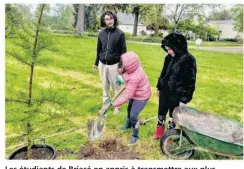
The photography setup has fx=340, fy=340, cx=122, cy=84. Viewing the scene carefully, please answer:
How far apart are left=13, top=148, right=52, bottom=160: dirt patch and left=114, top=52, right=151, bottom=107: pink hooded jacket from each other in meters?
0.89

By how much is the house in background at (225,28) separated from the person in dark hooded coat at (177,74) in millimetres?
2081

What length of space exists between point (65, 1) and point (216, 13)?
2.29m

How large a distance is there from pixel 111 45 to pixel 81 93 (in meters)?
1.33

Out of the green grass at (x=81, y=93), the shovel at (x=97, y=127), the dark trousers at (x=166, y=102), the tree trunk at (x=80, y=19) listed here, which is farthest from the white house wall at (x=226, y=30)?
the shovel at (x=97, y=127)

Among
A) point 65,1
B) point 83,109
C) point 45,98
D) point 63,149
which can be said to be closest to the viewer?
point 45,98

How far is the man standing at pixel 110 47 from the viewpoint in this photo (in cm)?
392

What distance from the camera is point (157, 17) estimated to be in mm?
4848

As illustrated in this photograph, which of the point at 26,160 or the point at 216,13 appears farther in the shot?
the point at 216,13

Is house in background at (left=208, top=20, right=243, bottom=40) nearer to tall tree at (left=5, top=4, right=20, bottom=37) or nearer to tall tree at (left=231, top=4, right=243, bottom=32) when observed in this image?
tall tree at (left=231, top=4, right=243, bottom=32)

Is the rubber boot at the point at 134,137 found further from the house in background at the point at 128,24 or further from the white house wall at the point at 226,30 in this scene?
the white house wall at the point at 226,30

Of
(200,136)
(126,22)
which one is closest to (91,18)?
(126,22)

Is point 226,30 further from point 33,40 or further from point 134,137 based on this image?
point 33,40

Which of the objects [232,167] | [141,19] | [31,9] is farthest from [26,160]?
[141,19]

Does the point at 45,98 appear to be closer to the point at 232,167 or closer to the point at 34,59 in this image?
the point at 34,59
